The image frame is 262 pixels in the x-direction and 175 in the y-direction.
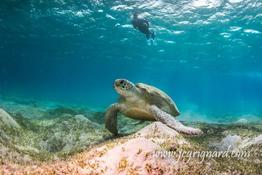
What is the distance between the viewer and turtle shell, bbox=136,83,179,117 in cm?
915

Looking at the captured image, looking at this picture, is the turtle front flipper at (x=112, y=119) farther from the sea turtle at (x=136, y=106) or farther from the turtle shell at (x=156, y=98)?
the turtle shell at (x=156, y=98)

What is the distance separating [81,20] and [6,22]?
9.41 meters

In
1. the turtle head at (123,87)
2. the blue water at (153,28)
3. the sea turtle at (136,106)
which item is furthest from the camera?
the blue water at (153,28)

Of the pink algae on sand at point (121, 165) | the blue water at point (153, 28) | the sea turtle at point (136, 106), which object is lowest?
the pink algae on sand at point (121, 165)

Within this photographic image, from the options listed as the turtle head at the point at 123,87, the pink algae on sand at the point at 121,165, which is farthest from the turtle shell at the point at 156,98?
the pink algae on sand at the point at 121,165

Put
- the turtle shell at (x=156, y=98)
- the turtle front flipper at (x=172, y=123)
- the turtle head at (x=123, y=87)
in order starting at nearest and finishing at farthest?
1. the turtle front flipper at (x=172, y=123)
2. the turtle head at (x=123, y=87)
3. the turtle shell at (x=156, y=98)

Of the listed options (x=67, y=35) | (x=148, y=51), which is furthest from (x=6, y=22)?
(x=148, y=51)

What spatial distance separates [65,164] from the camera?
4.93 meters

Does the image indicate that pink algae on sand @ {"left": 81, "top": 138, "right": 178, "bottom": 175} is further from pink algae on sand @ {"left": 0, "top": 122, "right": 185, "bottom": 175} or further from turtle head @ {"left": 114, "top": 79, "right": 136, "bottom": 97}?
turtle head @ {"left": 114, "top": 79, "right": 136, "bottom": 97}

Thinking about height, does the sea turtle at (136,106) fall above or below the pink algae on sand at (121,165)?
above

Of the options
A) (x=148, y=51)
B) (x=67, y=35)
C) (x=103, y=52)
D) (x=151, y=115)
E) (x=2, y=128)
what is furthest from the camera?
(x=103, y=52)

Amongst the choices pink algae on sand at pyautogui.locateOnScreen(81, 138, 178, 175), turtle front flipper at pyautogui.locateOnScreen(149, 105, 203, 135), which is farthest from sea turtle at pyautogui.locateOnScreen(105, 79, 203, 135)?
pink algae on sand at pyautogui.locateOnScreen(81, 138, 178, 175)

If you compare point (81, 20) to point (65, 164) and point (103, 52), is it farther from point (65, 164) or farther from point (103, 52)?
point (65, 164)

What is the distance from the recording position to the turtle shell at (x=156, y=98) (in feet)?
30.0
